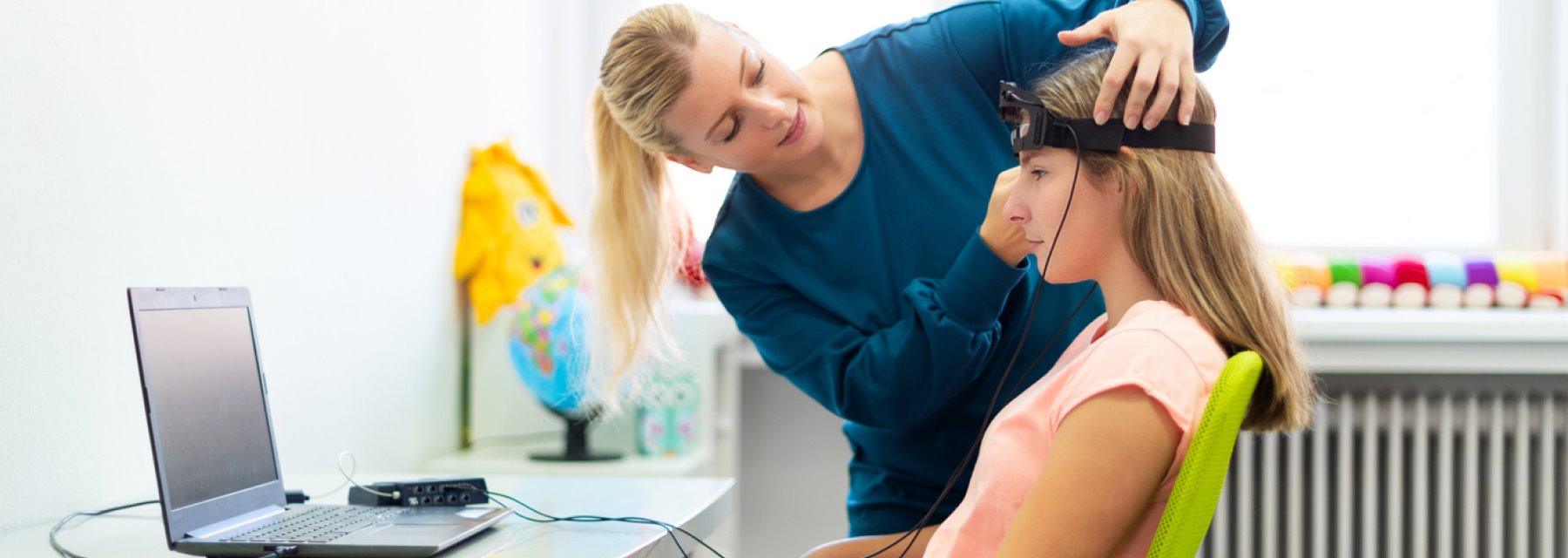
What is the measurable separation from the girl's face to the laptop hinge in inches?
29.8

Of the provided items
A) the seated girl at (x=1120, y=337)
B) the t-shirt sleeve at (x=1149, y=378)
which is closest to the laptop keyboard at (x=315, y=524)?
the seated girl at (x=1120, y=337)

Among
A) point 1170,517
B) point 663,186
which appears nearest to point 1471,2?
point 663,186

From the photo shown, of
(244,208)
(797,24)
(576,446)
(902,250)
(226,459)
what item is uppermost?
(797,24)

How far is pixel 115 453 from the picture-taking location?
1356 mm

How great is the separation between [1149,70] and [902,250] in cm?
45

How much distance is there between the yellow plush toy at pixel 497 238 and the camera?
2.30 metres

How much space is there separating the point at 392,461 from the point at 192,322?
0.95 meters

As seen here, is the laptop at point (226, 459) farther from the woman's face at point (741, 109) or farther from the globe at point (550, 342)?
the globe at point (550, 342)

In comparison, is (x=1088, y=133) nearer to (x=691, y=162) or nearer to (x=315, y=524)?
(x=691, y=162)

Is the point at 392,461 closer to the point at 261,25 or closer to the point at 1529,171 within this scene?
the point at 261,25

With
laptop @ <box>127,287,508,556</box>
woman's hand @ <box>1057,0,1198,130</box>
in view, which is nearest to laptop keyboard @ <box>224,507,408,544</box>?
laptop @ <box>127,287,508,556</box>

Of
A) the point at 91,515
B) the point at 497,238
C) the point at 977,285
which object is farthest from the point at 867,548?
the point at 497,238

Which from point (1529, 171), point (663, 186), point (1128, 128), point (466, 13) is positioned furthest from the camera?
point (1529, 171)

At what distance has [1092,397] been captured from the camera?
91cm
